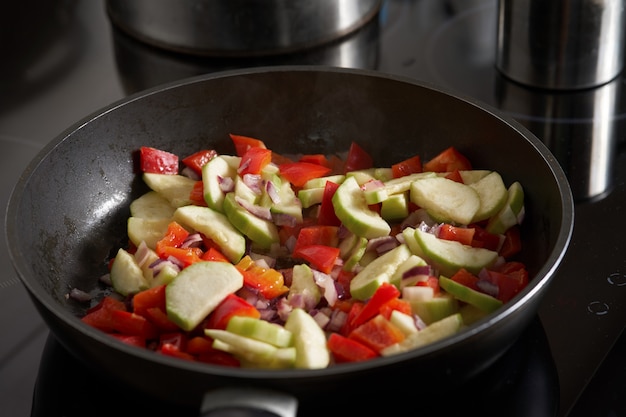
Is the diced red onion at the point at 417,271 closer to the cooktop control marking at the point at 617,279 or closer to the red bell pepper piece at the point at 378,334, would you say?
the red bell pepper piece at the point at 378,334

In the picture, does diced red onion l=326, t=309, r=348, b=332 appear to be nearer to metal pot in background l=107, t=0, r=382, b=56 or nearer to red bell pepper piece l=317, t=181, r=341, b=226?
red bell pepper piece l=317, t=181, r=341, b=226

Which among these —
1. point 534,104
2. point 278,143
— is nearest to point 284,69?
point 278,143

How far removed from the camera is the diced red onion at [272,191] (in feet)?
4.54

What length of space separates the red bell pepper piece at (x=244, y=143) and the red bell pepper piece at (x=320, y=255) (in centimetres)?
26

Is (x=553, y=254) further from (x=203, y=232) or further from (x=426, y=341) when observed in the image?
(x=203, y=232)

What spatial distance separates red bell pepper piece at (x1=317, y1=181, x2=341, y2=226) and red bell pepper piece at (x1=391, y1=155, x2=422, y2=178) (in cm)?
11

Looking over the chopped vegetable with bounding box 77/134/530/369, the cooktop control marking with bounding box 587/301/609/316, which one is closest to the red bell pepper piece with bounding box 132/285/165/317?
the chopped vegetable with bounding box 77/134/530/369

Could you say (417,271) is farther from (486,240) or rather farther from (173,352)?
(173,352)

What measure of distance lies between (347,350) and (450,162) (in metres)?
0.47

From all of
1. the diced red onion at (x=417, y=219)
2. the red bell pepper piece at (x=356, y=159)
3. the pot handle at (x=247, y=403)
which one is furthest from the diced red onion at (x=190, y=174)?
the pot handle at (x=247, y=403)

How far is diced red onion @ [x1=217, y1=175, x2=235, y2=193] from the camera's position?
1405 millimetres

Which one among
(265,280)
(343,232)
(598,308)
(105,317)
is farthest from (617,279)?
(105,317)

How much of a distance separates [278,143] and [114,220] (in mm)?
308

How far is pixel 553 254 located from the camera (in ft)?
3.39
